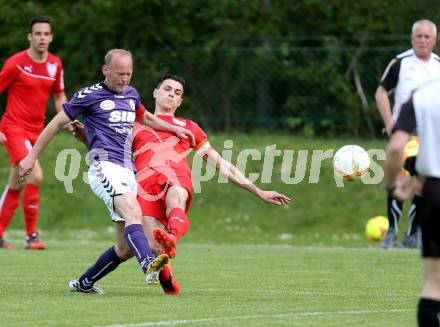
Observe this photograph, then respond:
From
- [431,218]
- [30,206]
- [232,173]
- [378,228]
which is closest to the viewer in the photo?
[431,218]

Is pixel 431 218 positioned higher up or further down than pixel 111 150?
further down

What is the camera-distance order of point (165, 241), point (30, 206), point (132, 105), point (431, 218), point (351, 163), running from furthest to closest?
point (30, 206), point (351, 163), point (132, 105), point (165, 241), point (431, 218)

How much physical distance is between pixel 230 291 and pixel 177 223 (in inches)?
30.9

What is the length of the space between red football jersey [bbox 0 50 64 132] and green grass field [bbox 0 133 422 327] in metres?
1.64

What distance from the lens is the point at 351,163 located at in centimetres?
1170

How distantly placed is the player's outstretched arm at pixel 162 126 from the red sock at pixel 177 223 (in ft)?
2.37

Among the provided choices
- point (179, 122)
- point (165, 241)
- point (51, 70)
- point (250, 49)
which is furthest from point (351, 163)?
point (250, 49)

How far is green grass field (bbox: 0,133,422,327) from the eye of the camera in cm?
735

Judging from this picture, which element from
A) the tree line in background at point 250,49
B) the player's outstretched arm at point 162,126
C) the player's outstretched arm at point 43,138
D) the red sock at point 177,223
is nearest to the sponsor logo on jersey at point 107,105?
the player's outstretched arm at point 43,138

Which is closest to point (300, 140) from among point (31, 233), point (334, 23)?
point (334, 23)

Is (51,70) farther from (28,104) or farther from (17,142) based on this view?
(17,142)

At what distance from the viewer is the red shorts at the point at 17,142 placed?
44.5ft

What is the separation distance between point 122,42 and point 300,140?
5632mm

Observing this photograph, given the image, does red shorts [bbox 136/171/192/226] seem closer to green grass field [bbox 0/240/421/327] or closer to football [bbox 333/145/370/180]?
green grass field [bbox 0/240/421/327]
